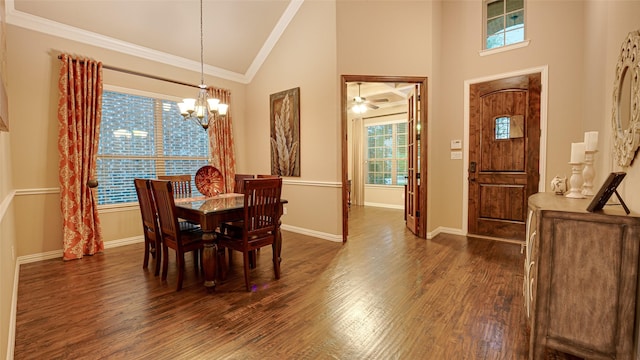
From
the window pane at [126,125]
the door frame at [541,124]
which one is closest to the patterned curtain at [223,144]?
the window pane at [126,125]

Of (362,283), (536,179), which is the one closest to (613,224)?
(362,283)

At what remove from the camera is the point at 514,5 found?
387 cm

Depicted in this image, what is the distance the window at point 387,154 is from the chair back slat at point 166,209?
5.63 metres

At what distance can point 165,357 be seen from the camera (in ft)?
5.48

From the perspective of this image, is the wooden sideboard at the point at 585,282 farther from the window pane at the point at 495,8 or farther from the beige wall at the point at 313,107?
the window pane at the point at 495,8

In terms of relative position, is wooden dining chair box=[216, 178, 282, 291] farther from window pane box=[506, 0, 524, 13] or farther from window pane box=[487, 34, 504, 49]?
window pane box=[506, 0, 524, 13]

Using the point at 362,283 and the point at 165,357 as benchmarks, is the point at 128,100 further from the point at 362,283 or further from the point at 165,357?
the point at 362,283

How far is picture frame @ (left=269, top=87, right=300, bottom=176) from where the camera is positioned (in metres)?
4.50

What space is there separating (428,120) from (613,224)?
2934mm

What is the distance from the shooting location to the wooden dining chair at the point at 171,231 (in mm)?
2471

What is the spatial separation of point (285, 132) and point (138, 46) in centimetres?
236

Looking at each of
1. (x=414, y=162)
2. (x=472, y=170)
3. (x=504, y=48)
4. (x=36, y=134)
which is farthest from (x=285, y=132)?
(x=504, y=48)

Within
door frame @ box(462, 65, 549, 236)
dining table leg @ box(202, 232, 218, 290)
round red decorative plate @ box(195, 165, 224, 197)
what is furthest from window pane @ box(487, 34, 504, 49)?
dining table leg @ box(202, 232, 218, 290)

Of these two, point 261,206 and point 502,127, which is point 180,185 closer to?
point 261,206
